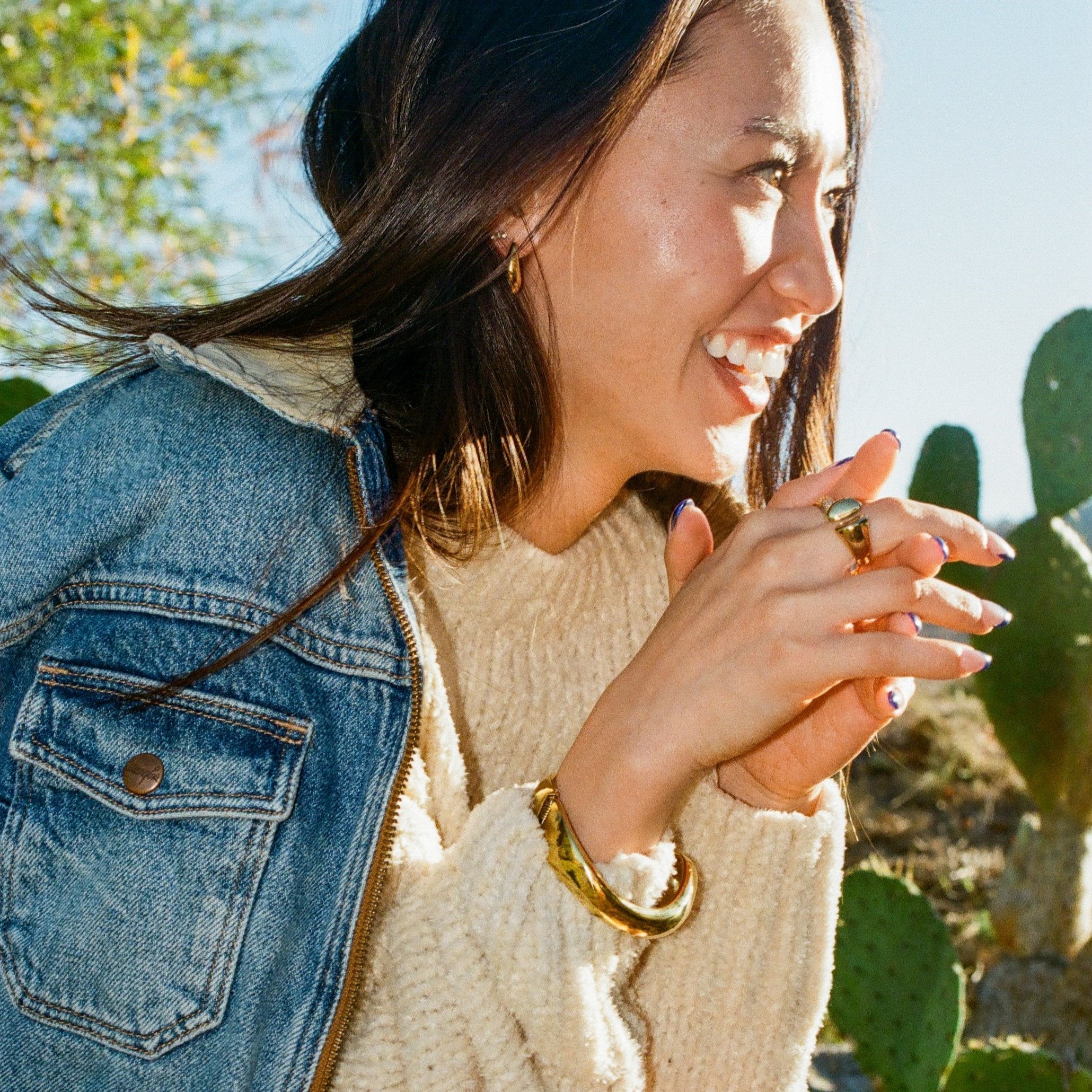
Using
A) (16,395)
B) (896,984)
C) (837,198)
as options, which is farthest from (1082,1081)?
(16,395)

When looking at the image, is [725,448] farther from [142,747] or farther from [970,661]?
[142,747]

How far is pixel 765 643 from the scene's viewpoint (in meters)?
1.07

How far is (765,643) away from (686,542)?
0.24 meters

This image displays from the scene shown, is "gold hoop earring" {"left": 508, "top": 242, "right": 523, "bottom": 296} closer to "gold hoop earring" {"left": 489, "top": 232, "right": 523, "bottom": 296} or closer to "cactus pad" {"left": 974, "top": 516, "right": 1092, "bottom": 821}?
"gold hoop earring" {"left": 489, "top": 232, "right": 523, "bottom": 296}

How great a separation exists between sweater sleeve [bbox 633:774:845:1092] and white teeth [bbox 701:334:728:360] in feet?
1.85

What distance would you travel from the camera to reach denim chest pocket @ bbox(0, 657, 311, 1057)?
1.12 metres

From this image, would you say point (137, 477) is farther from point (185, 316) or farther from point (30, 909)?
point (30, 909)

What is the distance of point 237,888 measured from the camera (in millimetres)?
1127

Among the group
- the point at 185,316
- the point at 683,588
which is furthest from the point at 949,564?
the point at 185,316

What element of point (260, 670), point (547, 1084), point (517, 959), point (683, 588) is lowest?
point (547, 1084)

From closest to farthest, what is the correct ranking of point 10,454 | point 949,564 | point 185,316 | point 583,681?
point 10,454 < point 185,316 < point 583,681 < point 949,564

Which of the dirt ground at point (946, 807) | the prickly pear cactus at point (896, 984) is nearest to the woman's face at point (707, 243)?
the prickly pear cactus at point (896, 984)

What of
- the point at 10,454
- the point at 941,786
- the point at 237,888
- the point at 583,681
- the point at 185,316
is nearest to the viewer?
the point at 237,888

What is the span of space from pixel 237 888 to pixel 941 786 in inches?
143
